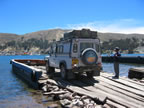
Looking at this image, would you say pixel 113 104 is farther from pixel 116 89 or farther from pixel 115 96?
pixel 116 89

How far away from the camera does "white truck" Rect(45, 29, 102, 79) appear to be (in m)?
11.4

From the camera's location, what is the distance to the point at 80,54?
1155cm

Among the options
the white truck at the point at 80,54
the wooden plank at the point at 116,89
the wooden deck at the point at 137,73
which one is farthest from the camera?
the wooden deck at the point at 137,73

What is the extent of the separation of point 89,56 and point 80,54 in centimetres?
58

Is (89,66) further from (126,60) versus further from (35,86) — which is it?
(126,60)

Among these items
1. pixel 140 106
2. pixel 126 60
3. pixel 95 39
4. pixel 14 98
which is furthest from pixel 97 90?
A: pixel 126 60

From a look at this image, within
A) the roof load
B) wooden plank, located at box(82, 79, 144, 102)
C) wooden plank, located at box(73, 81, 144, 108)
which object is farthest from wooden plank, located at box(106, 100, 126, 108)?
the roof load

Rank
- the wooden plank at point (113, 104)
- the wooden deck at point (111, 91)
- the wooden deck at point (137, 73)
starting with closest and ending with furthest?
the wooden plank at point (113, 104) < the wooden deck at point (111, 91) < the wooden deck at point (137, 73)

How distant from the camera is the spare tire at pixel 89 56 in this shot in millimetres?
11297

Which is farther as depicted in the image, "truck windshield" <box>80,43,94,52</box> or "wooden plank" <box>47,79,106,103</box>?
"truck windshield" <box>80,43,94,52</box>

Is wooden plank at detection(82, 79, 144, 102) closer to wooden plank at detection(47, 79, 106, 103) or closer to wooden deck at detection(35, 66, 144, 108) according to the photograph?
wooden deck at detection(35, 66, 144, 108)

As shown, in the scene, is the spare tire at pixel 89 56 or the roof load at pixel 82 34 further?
the roof load at pixel 82 34

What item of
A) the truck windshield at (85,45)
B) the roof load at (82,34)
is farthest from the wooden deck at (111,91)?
the roof load at (82,34)

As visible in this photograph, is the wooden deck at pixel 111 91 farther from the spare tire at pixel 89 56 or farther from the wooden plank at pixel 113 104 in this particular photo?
the spare tire at pixel 89 56
